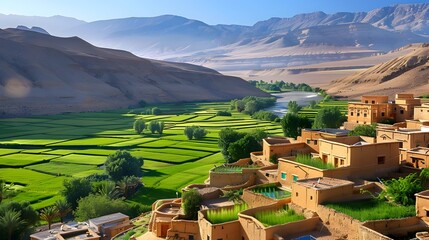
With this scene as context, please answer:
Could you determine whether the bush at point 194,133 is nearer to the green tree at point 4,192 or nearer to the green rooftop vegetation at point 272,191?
the green tree at point 4,192

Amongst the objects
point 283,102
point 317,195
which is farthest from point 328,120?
point 283,102

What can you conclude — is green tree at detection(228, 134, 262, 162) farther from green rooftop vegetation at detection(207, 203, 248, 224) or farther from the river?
the river

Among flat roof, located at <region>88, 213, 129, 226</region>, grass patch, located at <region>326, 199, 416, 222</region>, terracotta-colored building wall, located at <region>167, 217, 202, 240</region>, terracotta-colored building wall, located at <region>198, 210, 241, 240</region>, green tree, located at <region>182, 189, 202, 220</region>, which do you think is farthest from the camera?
flat roof, located at <region>88, 213, 129, 226</region>

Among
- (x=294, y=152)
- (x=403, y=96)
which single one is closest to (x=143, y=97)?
(x=403, y=96)

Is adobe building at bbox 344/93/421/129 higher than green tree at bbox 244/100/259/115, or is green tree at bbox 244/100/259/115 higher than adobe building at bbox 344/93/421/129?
adobe building at bbox 344/93/421/129

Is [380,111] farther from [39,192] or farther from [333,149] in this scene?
[39,192]

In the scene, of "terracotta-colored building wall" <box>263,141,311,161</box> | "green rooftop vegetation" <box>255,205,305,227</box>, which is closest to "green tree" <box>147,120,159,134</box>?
"terracotta-colored building wall" <box>263,141,311,161</box>

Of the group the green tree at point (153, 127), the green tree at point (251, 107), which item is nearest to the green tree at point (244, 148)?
the green tree at point (153, 127)
